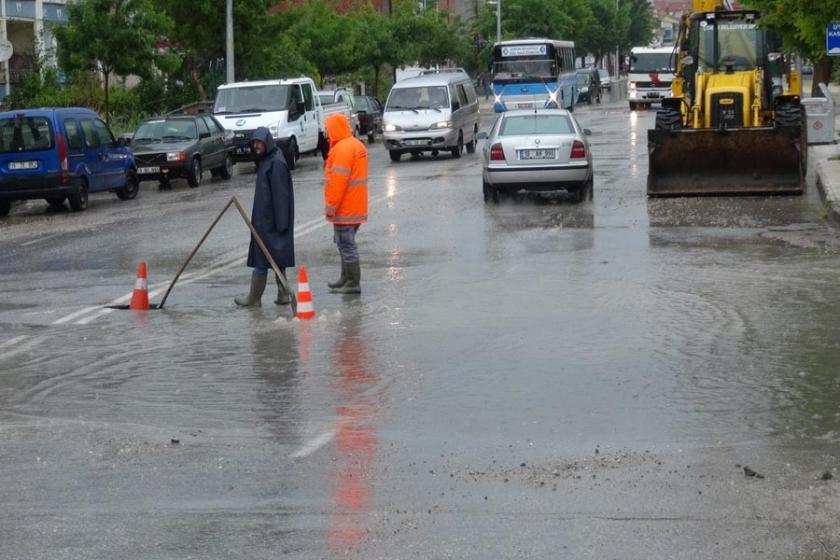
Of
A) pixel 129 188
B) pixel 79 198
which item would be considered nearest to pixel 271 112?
pixel 129 188

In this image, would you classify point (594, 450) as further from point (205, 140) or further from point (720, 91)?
point (205, 140)

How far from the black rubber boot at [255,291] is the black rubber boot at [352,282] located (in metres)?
0.94

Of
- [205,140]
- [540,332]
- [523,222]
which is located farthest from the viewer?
[205,140]

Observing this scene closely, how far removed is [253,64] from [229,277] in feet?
112

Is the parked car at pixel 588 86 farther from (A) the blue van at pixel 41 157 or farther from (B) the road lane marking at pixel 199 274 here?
(B) the road lane marking at pixel 199 274

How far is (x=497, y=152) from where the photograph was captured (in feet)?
76.8

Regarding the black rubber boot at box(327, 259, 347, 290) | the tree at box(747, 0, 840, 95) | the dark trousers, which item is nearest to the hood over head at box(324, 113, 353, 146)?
the dark trousers

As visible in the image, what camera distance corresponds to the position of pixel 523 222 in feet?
68.4

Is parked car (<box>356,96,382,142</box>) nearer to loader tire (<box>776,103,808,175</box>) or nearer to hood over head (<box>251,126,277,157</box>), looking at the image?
loader tire (<box>776,103,808,175</box>)

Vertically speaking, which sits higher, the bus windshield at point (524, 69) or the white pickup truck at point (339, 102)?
the bus windshield at point (524, 69)

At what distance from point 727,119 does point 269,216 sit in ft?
40.9

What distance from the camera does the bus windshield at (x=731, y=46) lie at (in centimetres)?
2619

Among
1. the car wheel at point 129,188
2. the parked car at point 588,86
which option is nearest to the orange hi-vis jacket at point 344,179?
the car wheel at point 129,188

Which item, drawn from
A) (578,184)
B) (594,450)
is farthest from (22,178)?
(594,450)
